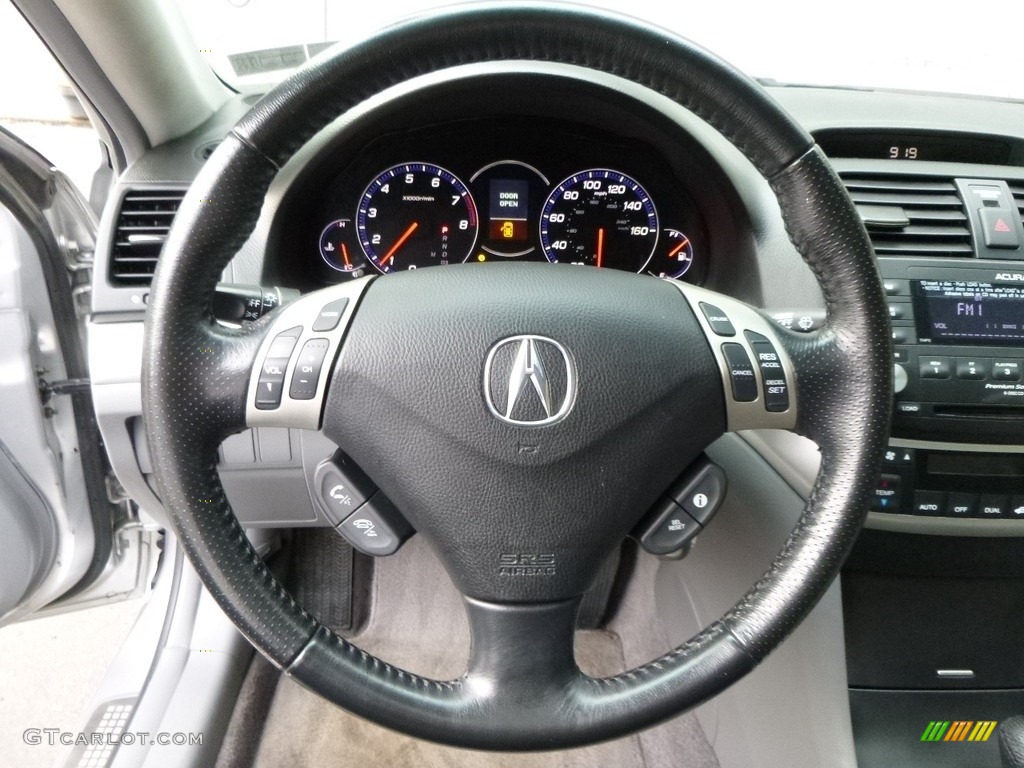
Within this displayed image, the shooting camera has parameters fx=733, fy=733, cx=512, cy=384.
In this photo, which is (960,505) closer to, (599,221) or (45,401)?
(599,221)

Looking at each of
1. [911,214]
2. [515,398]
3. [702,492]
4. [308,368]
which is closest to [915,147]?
[911,214]

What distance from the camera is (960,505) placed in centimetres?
100

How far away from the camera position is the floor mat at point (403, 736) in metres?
1.46

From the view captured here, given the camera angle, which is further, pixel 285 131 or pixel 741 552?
pixel 741 552

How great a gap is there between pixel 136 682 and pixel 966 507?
1.39 meters

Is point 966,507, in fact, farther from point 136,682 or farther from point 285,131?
point 136,682

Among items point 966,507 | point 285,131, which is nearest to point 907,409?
point 966,507

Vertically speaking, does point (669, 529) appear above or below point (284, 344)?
below

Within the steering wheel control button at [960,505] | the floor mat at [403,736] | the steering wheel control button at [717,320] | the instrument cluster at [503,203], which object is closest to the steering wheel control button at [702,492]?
the steering wheel control button at [717,320]

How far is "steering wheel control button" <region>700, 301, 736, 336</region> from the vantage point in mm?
716

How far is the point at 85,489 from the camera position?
50.8 inches

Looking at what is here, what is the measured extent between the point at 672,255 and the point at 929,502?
1.84 feet

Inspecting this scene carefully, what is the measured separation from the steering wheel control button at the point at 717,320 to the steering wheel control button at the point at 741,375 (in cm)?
2

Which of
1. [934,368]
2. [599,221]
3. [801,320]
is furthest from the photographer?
[599,221]
